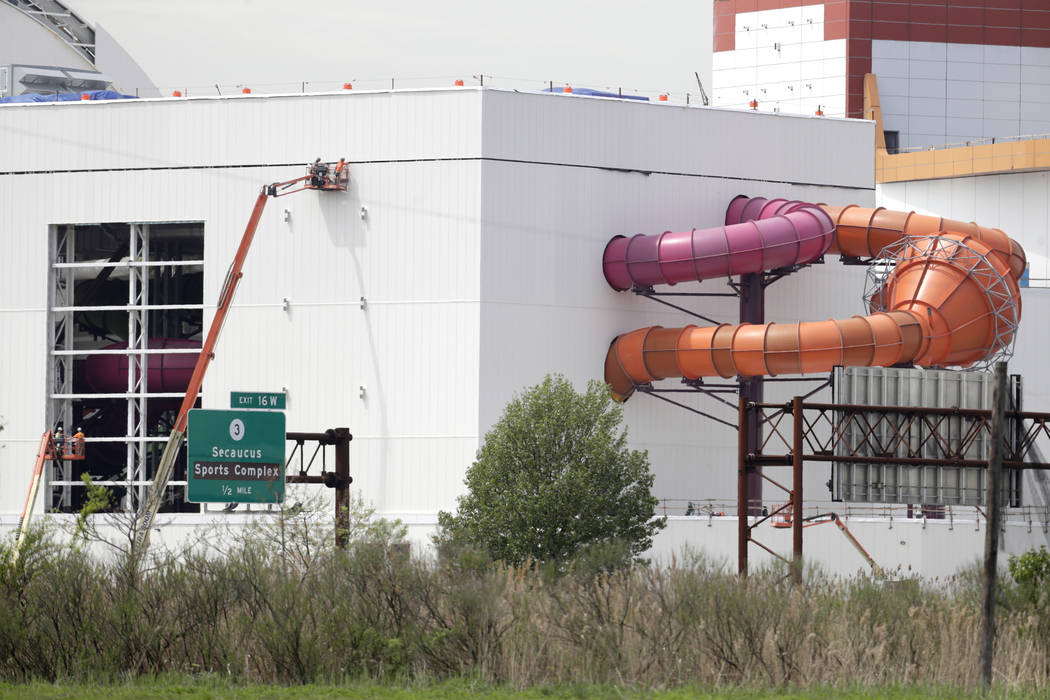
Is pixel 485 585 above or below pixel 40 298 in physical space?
below

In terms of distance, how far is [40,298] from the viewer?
44.2 meters

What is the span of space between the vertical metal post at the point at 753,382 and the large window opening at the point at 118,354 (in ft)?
51.4

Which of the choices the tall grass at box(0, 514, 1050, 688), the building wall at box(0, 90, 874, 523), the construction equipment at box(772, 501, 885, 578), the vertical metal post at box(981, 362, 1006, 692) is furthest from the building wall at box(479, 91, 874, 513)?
the vertical metal post at box(981, 362, 1006, 692)

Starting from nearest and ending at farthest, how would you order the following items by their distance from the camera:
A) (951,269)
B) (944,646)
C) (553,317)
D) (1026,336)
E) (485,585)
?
(944,646) < (485,585) < (951,269) < (553,317) < (1026,336)

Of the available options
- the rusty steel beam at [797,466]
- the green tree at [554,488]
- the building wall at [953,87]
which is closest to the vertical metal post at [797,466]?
the rusty steel beam at [797,466]

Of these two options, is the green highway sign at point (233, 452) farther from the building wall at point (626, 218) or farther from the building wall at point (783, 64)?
the building wall at point (783, 64)

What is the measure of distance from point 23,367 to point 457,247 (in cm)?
1350

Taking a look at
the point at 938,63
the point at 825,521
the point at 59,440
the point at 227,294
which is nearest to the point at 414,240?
the point at 227,294

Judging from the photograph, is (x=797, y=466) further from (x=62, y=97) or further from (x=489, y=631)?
(x=62, y=97)

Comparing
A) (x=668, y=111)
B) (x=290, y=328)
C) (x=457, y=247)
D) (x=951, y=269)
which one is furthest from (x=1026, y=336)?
(x=290, y=328)

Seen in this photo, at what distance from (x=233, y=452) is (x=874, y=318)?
59.2 feet

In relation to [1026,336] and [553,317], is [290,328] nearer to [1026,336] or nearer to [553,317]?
[553,317]

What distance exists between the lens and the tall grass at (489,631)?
20.1 metres

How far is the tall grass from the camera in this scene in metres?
20.1
